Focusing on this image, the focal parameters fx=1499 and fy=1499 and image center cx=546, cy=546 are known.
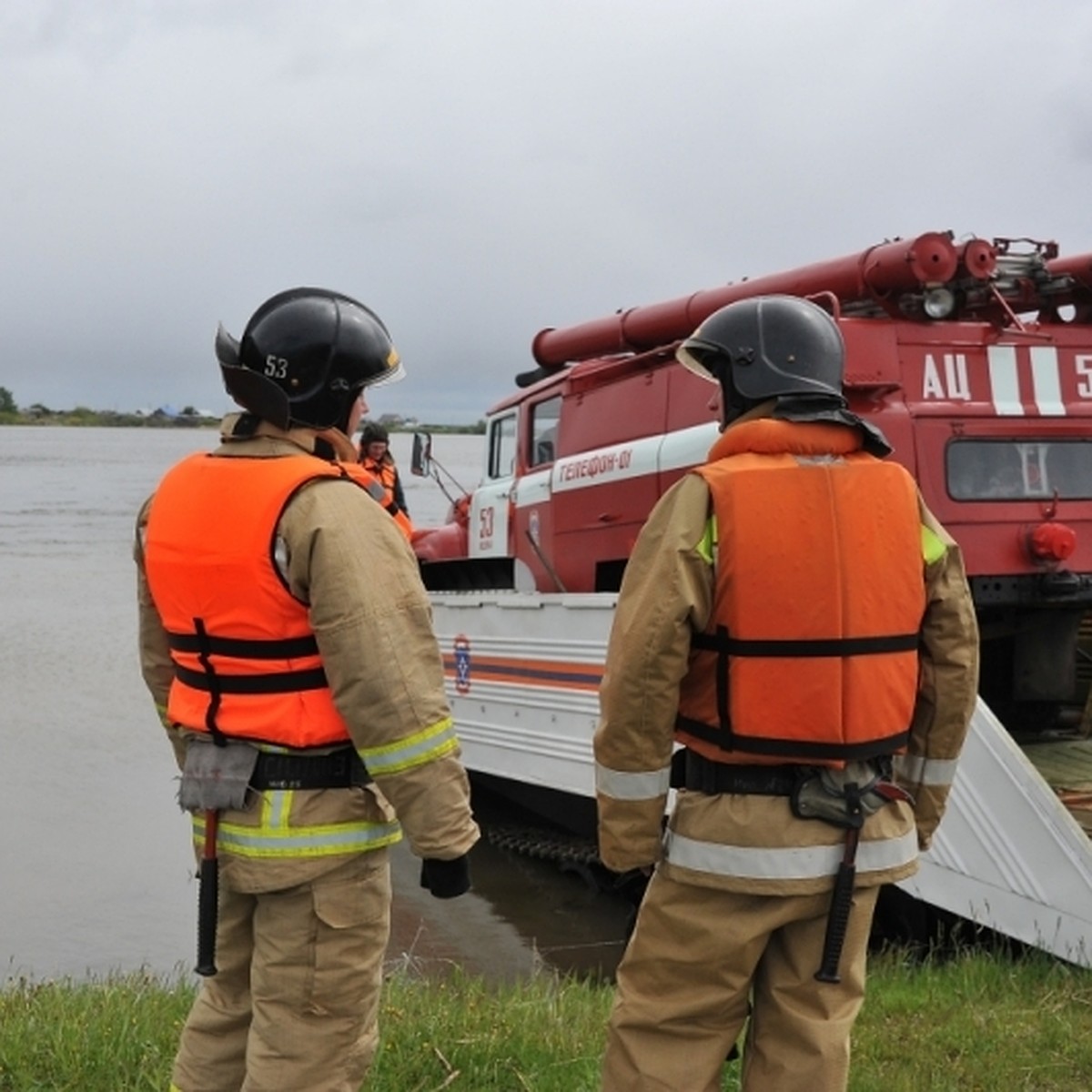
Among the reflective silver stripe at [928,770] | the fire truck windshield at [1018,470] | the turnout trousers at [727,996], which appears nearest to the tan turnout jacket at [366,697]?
the turnout trousers at [727,996]

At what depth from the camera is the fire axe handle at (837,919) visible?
297cm

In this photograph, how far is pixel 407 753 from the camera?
2.87m

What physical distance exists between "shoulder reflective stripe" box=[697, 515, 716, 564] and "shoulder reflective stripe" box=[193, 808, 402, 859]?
86cm

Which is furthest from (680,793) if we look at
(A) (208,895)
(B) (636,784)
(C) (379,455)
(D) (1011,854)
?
(C) (379,455)

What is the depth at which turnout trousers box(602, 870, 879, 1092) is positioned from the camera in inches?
118

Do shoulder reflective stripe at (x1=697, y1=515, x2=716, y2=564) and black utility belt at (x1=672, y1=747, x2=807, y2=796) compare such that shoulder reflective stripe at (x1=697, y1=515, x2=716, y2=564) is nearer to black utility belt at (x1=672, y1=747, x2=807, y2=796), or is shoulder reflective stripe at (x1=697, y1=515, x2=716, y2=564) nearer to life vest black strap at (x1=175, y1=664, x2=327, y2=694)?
black utility belt at (x1=672, y1=747, x2=807, y2=796)

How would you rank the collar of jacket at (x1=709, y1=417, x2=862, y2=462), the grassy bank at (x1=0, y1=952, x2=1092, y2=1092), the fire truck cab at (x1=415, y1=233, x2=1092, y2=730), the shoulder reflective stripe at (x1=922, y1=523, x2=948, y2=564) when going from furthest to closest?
the fire truck cab at (x1=415, y1=233, x2=1092, y2=730), the grassy bank at (x1=0, y1=952, x2=1092, y2=1092), the shoulder reflective stripe at (x1=922, y1=523, x2=948, y2=564), the collar of jacket at (x1=709, y1=417, x2=862, y2=462)

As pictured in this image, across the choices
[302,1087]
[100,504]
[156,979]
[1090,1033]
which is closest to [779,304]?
[302,1087]

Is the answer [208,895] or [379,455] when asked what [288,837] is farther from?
[379,455]

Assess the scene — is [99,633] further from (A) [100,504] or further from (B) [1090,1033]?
(A) [100,504]

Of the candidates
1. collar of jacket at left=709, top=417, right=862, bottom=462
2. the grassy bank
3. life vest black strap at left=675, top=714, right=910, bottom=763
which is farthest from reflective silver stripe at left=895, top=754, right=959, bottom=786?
the grassy bank

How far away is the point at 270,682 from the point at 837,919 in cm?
122

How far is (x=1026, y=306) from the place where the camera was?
734 cm

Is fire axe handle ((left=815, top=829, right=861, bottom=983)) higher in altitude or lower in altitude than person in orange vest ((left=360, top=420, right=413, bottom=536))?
lower
